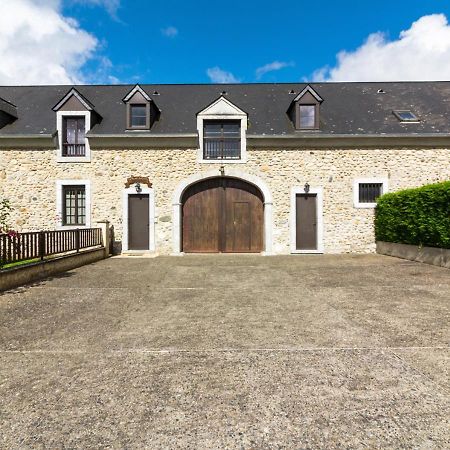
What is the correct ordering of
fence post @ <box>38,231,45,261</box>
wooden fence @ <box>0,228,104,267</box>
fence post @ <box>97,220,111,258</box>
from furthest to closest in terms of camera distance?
fence post @ <box>97,220,111,258</box>
fence post @ <box>38,231,45,261</box>
wooden fence @ <box>0,228,104,267</box>

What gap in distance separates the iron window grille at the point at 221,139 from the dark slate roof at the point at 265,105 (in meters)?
0.67

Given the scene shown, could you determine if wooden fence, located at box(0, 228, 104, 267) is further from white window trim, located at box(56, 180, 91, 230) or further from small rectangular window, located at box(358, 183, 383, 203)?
small rectangular window, located at box(358, 183, 383, 203)

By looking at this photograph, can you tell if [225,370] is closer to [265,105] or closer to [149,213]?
[149,213]

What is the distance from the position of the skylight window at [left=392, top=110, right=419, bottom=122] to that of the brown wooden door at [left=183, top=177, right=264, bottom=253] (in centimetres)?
763

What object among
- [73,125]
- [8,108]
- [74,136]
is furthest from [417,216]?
[8,108]

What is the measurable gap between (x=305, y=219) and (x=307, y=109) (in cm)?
503

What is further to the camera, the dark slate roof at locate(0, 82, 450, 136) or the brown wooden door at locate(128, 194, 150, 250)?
the dark slate roof at locate(0, 82, 450, 136)

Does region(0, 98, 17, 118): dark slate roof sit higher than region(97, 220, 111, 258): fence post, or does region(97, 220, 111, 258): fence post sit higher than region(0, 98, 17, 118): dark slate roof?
region(0, 98, 17, 118): dark slate roof

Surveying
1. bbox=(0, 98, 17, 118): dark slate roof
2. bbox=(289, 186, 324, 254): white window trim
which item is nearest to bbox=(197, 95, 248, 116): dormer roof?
bbox=(289, 186, 324, 254): white window trim

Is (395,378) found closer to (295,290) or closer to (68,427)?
(68,427)

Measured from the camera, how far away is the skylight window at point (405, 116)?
13305mm

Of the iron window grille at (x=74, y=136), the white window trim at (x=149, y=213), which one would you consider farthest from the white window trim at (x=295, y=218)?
the iron window grille at (x=74, y=136)

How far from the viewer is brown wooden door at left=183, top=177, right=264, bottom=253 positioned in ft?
42.2

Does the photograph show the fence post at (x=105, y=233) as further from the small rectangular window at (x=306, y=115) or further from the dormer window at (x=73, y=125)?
the small rectangular window at (x=306, y=115)
